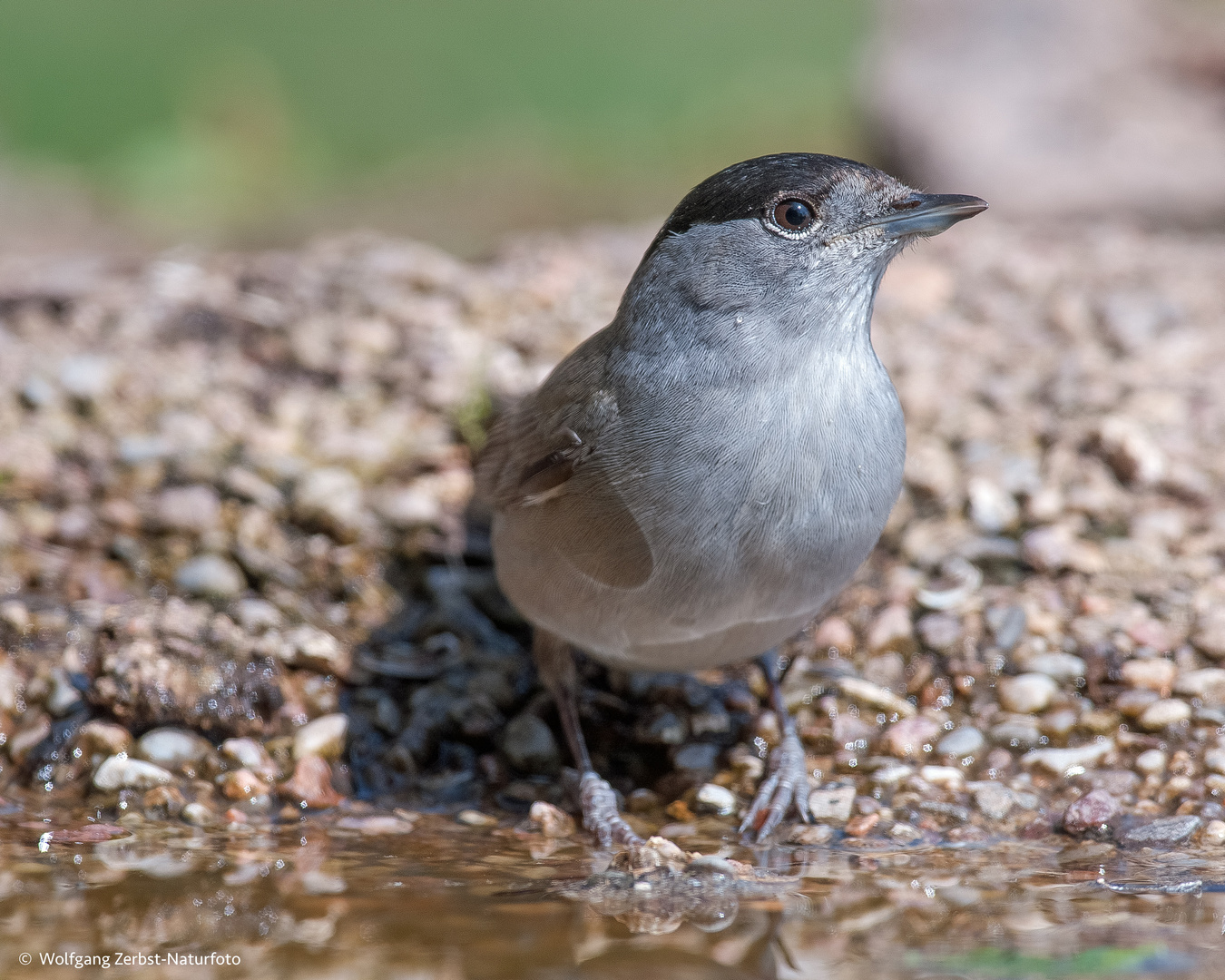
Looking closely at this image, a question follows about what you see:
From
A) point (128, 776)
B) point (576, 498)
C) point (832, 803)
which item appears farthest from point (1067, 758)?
point (128, 776)

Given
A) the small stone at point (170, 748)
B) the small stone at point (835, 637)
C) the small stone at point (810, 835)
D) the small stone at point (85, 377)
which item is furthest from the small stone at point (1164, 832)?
the small stone at point (85, 377)

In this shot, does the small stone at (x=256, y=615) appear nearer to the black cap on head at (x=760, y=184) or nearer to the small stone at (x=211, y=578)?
the small stone at (x=211, y=578)

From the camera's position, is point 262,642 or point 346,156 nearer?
point 262,642

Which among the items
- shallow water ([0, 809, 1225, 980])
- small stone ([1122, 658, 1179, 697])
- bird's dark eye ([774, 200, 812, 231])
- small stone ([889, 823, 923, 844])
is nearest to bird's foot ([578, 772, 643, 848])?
shallow water ([0, 809, 1225, 980])

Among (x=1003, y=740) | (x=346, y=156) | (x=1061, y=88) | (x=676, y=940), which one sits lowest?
(x=676, y=940)

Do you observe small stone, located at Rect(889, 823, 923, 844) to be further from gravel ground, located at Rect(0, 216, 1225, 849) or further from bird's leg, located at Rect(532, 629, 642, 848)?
bird's leg, located at Rect(532, 629, 642, 848)

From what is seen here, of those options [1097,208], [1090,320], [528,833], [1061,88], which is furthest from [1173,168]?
[528,833]

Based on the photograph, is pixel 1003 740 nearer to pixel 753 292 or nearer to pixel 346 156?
pixel 753 292
